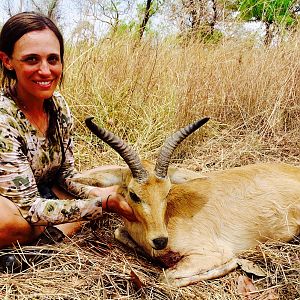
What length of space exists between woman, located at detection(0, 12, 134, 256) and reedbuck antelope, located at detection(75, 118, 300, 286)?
194 millimetres

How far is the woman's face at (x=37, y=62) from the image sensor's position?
10.9 ft

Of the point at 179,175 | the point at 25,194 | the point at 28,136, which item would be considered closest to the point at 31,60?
the point at 28,136

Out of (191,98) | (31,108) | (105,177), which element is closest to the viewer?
(31,108)

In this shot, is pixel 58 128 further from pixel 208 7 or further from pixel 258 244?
pixel 208 7

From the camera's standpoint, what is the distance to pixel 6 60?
11.4ft

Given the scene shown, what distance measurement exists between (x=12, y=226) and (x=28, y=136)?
25.4 inches

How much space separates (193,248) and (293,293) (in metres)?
0.78

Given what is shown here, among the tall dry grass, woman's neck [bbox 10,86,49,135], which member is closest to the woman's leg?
woman's neck [bbox 10,86,49,135]

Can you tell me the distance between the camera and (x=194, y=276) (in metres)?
3.35

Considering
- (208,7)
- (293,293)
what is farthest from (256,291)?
(208,7)

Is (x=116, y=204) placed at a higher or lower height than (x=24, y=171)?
lower

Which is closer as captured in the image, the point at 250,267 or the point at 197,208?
the point at 250,267

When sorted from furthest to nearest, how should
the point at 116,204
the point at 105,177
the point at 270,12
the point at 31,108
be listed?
the point at 270,12 → the point at 105,177 → the point at 31,108 → the point at 116,204

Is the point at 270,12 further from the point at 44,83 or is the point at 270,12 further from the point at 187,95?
the point at 44,83
